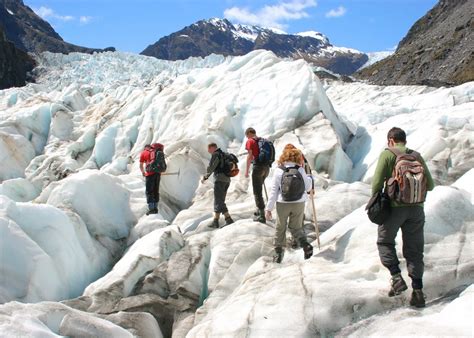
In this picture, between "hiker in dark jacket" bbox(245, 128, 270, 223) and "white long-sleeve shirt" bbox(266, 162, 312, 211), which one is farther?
"hiker in dark jacket" bbox(245, 128, 270, 223)

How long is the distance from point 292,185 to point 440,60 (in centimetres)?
7239

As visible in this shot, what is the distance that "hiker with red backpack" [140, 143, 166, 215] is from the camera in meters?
10.6

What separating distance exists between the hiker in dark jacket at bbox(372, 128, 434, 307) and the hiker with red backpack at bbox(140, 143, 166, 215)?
626 cm

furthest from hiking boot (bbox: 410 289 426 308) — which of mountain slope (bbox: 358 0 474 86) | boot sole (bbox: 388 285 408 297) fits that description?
mountain slope (bbox: 358 0 474 86)

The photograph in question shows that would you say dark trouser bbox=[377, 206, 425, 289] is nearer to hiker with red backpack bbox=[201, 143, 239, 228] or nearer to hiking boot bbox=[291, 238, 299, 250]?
hiking boot bbox=[291, 238, 299, 250]

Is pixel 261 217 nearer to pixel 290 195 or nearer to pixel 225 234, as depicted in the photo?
pixel 225 234

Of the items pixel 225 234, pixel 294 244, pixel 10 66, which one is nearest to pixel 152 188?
pixel 225 234

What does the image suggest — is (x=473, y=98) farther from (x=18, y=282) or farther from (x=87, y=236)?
(x=18, y=282)

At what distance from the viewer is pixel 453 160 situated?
11.4 metres

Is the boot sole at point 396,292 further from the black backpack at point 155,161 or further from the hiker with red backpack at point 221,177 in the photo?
the black backpack at point 155,161

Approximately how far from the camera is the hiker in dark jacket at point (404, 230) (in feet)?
17.1

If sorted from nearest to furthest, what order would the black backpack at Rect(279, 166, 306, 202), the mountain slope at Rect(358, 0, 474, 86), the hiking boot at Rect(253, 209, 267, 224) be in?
the black backpack at Rect(279, 166, 306, 202) → the hiking boot at Rect(253, 209, 267, 224) → the mountain slope at Rect(358, 0, 474, 86)

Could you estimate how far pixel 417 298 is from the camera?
5258 millimetres

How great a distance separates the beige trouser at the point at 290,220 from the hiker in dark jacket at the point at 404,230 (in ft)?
5.68
